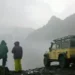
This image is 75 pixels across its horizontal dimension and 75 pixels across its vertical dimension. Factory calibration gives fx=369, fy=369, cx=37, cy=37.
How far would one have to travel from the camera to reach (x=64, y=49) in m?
24.5

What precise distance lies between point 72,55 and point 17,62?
140 inches

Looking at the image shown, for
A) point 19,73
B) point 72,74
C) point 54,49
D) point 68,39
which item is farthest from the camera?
point 54,49

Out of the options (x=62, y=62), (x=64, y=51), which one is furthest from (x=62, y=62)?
(x=64, y=51)

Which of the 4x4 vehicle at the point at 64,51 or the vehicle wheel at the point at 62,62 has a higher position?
the 4x4 vehicle at the point at 64,51

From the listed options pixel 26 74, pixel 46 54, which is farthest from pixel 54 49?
pixel 26 74

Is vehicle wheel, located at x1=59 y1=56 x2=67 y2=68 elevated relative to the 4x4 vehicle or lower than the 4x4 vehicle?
lower

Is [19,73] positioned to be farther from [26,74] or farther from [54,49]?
[54,49]

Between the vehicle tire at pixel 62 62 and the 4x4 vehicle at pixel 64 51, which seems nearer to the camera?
the 4x4 vehicle at pixel 64 51

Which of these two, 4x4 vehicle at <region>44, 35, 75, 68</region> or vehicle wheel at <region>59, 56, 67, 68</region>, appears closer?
4x4 vehicle at <region>44, 35, 75, 68</region>

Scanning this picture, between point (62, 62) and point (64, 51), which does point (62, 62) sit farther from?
point (64, 51)

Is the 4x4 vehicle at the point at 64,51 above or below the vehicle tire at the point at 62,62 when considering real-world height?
above

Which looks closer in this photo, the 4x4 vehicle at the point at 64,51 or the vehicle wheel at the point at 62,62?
the 4x4 vehicle at the point at 64,51

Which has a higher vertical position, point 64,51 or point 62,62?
point 64,51

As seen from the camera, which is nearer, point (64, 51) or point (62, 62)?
point (62, 62)
